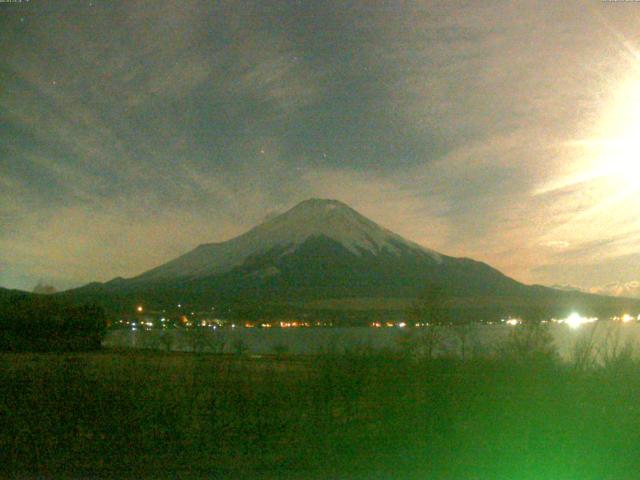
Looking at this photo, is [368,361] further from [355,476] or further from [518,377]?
[355,476]

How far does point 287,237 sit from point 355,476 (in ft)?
510

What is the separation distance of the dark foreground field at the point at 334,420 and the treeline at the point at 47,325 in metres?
20.5

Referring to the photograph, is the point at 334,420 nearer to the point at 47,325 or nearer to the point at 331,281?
the point at 47,325

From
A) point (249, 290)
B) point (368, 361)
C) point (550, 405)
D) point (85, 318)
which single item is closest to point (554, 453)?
point (550, 405)

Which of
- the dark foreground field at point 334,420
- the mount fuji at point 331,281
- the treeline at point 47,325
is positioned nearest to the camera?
the dark foreground field at point 334,420

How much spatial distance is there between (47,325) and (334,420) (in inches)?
1106

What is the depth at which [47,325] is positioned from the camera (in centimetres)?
3519

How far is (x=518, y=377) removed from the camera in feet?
40.0

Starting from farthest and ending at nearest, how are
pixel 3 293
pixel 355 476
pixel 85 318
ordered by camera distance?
pixel 3 293, pixel 85 318, pixel 355 476

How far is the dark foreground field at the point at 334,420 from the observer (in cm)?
866

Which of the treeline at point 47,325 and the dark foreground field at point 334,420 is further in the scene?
the treeline at point 47,325

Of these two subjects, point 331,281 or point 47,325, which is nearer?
point 47,325

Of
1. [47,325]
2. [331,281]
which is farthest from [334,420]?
[331,281]

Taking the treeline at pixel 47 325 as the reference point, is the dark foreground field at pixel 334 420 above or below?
below
